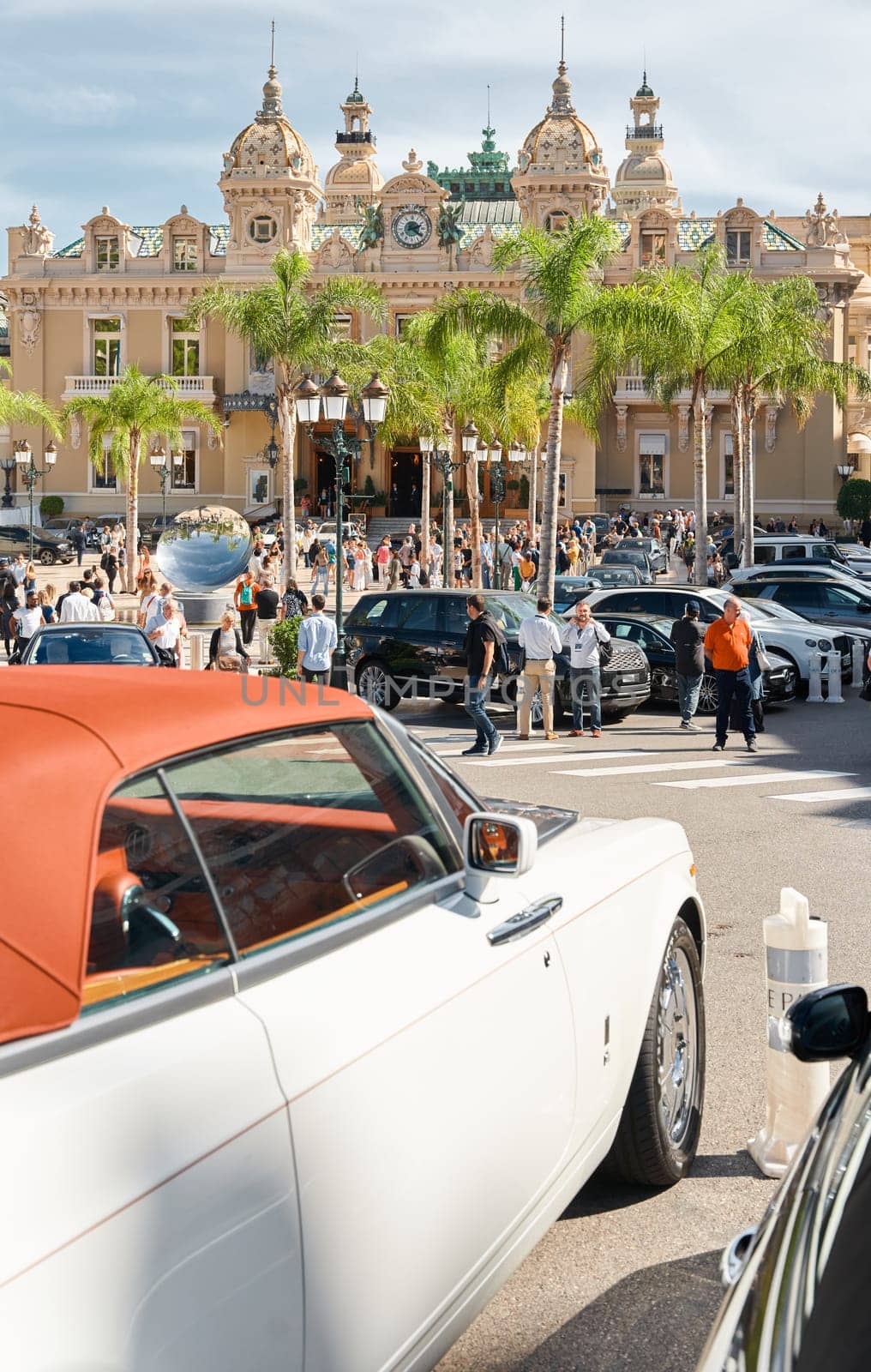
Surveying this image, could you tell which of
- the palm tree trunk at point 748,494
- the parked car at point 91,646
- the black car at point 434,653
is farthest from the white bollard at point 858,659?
the palm tree trunk at point 748,494

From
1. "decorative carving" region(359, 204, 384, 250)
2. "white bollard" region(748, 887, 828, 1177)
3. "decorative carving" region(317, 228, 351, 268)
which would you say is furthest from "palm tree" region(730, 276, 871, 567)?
"decorative carving" region(317, 228, 351, 268)

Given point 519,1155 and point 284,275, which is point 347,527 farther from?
point 519,1155

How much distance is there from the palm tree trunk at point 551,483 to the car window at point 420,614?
4386 millimetres

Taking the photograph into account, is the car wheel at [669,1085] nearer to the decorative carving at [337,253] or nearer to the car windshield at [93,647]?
the car windshield at [93,647]

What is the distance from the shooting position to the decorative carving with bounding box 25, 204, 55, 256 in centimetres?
7150

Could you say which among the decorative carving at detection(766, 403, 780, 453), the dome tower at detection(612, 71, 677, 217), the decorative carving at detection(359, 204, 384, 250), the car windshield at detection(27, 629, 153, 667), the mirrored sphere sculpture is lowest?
the car windshield at detection(27, 629, 153, 667)

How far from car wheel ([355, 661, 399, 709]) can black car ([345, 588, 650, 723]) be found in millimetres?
12

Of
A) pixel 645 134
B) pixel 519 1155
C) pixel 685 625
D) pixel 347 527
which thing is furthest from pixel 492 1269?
pixel 645 134

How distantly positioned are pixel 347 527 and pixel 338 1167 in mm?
55318

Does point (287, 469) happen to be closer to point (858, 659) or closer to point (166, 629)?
point (166, 629)

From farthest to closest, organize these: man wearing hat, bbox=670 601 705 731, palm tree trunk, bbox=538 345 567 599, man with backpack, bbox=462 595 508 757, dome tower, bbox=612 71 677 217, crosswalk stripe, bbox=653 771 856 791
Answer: dome tower, bbox=612 71 677 217, palm tree trunk, bbox=538 345 567 599, man wearing hat, bbox=670 601 705 731, man with backpack, bbox=462 595 508 757, crosswalk stripe, bbox=653 771 856 791

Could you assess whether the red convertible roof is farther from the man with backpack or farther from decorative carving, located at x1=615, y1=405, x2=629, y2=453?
decorative carving, located at x1=615, y1=405, x2=629, y2=453

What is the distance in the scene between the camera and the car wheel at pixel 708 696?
20250 millimetres

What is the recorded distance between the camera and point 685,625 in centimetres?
1830
